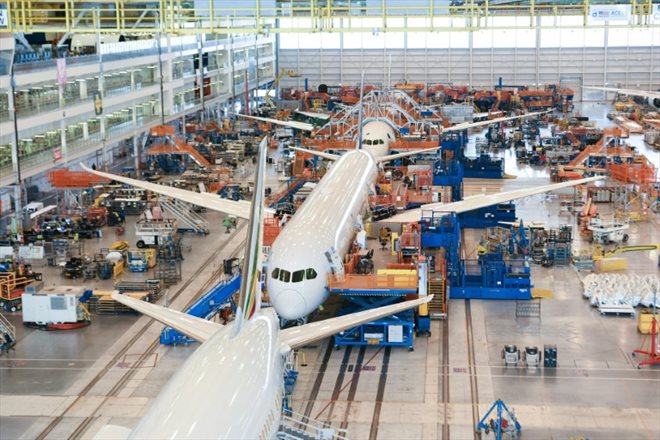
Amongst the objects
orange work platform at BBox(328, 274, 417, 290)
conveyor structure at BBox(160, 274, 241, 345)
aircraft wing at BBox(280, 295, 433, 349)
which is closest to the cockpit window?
orange work platform at BBox(328, 274, 417, 290)

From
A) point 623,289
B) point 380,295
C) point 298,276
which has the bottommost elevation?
point 623,289

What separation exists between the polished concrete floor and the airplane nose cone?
8.62ft

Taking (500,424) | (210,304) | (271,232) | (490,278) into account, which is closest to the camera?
(500,424)

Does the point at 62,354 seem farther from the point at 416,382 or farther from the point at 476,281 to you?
the point at 476,281

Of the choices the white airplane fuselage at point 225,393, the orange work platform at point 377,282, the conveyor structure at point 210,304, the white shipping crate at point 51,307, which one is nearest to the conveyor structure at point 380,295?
the orange work platform at point 377,282

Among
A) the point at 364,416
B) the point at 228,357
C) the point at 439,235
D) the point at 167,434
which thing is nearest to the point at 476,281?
the point at 439,235

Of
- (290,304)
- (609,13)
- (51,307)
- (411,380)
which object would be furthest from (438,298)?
(51,307)

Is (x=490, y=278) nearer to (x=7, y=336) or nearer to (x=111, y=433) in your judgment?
(x=7, y=336)

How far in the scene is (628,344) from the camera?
1629 inches

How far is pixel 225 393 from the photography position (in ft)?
74.7

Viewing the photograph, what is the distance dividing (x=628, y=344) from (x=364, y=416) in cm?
1393

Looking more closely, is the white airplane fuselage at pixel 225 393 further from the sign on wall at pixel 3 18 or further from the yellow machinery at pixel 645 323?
the sign on wall at pixel 3 18

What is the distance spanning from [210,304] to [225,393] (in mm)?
20884

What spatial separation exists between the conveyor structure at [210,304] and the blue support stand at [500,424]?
49.5ft
